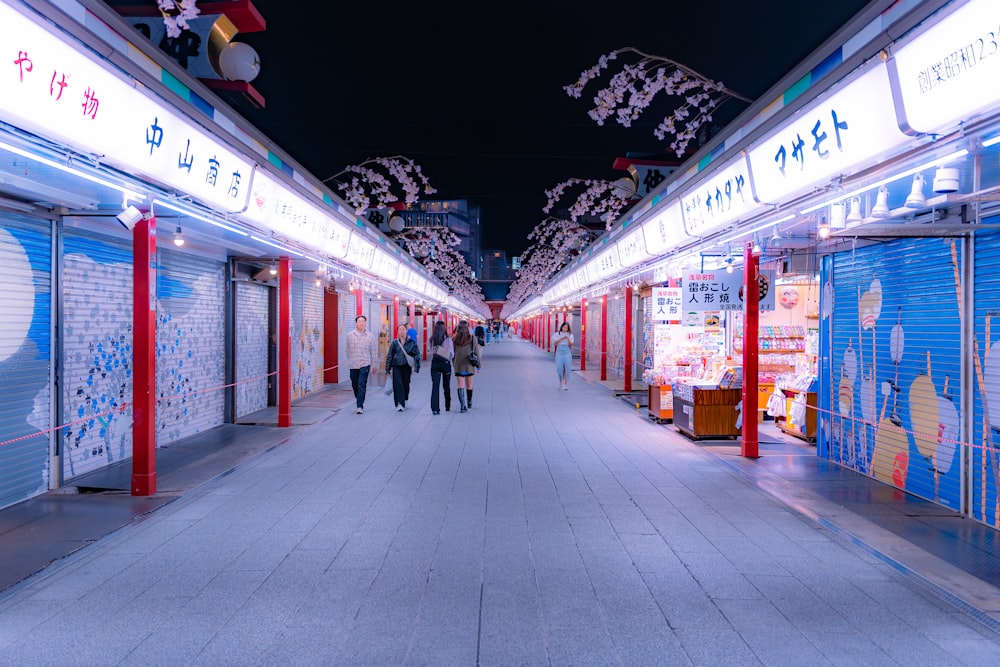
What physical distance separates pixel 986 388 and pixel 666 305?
7.48m

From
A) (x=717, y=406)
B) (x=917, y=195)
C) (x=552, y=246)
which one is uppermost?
(x=552, y=246)

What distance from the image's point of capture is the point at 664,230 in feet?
30.9

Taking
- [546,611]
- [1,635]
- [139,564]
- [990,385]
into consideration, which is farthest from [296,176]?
[990,385]

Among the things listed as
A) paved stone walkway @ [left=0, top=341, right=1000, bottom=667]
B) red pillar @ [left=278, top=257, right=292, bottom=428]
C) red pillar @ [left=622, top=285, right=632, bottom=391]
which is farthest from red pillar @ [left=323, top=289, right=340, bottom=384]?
paved stone walkway @ [left=0, top=341, right=1000, bottom=667]

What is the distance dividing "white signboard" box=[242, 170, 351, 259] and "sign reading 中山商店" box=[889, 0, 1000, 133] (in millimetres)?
6382

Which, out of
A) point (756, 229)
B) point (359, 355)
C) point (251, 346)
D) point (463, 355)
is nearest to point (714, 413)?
point (756, 229)

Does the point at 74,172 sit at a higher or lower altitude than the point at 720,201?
lower

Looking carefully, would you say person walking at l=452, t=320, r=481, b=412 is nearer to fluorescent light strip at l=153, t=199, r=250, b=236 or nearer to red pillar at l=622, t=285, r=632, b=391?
red pillar at l=622, t=285, r=632, b=391

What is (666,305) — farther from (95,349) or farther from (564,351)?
(95,349)

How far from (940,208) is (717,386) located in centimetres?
450

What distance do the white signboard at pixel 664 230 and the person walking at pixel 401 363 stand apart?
18.9 ft

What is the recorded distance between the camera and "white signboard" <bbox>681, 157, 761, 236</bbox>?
6223 millimetres

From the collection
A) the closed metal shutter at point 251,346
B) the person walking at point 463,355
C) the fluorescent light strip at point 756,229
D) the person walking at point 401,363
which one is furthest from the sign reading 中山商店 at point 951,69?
the closed metal shutter at point 251,346

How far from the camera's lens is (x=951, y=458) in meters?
6.26
